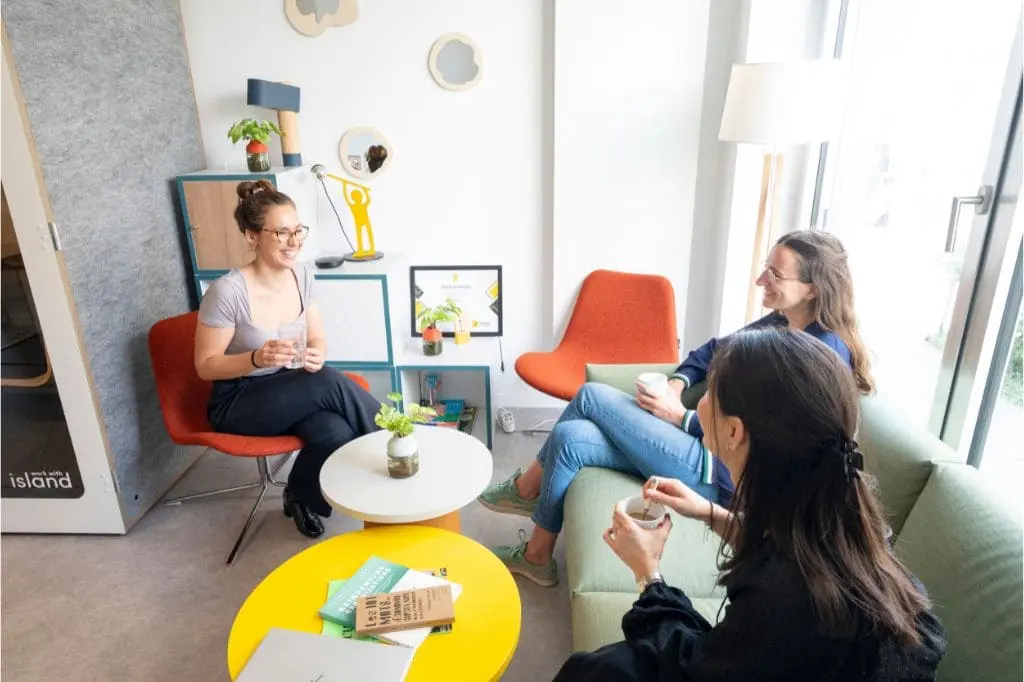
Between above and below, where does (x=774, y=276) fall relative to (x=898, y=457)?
above

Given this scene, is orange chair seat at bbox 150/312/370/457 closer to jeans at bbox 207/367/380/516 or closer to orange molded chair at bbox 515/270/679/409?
jeans at bbox 207/367/380/516

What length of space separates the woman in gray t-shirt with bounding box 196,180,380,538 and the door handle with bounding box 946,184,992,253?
182cm

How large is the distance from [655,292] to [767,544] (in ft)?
6.16

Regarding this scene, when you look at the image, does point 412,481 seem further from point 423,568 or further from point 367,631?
point 367,631

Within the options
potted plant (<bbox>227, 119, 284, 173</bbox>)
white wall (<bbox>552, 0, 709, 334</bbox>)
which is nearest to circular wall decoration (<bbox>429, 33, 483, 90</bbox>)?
white wall (<bbox>552, 0, 709, 334</bbox>)

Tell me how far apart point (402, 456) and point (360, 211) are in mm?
1445

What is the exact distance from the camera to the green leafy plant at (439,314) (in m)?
2.91

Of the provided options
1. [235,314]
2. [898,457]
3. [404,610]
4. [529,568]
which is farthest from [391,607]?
[235,314]

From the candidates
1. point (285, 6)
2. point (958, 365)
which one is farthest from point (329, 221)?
point (958, 365)

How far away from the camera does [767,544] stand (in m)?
0.94

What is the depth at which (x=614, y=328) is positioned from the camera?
2.79 metres

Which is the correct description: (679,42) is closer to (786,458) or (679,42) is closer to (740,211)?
(740,211)

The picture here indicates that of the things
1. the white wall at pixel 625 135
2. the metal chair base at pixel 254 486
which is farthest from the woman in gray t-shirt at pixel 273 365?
the white wall at pixel 625 135

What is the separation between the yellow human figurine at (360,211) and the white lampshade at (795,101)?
1629 mm
